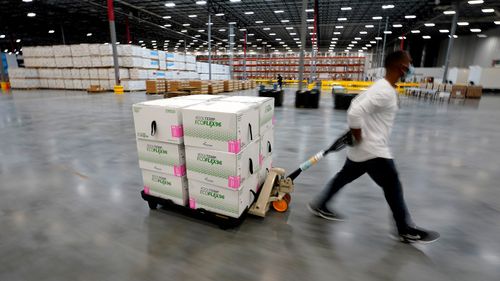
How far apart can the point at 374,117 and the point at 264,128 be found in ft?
3.57

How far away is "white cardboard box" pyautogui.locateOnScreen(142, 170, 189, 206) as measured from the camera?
8.54ft

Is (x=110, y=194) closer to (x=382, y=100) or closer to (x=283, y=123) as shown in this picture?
(x=382, y=100)

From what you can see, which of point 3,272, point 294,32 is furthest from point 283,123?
point 294,32

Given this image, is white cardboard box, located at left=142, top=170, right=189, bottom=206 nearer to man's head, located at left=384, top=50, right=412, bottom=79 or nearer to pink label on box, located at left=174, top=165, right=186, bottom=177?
pink label on box, located at left=174, top=165, right=186, bottom=177

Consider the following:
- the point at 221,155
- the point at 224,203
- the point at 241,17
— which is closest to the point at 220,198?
the point at 224,203

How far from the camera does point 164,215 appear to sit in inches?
109

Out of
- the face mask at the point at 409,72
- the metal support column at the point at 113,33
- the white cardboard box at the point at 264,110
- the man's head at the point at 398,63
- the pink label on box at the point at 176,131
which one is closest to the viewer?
the man's head at the point at 398,63

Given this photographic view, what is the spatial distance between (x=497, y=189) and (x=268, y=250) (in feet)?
11.2

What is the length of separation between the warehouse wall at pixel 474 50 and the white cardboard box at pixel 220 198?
35.2 m

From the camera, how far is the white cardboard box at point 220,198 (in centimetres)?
241

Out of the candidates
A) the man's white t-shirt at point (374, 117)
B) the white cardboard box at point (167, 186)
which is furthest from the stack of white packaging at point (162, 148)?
the man's white t-shirt at point (374, 117)

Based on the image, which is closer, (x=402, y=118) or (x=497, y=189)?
(x=497, y=189)

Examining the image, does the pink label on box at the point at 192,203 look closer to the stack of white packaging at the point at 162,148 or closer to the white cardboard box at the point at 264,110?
the stack of white packaging at the point at 162,148

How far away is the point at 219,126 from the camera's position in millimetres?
2217
